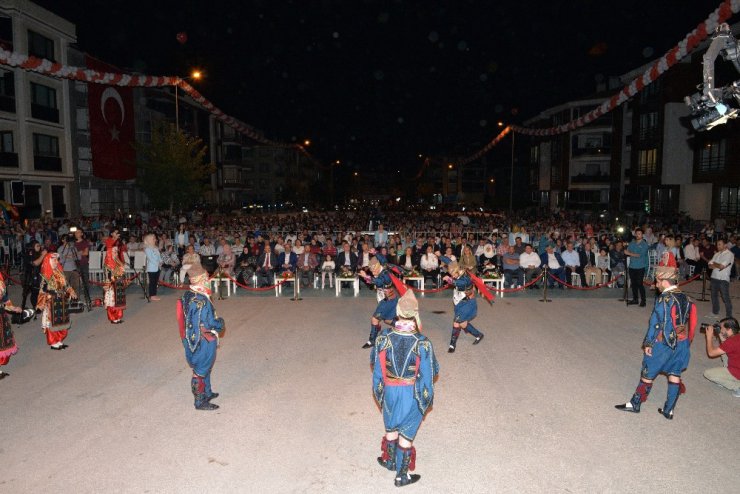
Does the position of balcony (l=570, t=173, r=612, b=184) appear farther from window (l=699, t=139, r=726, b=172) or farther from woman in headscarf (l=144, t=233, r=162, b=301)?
woman in headscarf (l=144, t=233, r=162, b=301)

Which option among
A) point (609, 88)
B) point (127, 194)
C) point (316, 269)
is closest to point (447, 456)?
point (316, 269)

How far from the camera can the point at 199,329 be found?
6.49 m

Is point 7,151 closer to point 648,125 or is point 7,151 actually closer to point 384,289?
point 384,289

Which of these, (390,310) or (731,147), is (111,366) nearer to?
(390,310)

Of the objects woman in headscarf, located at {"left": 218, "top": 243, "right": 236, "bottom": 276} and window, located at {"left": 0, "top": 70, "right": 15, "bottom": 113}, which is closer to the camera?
woman in headscarf, located at {"left": 218, "top": 243, "right": 236, "bottom": 276}

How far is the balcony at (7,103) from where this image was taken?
95.4ft

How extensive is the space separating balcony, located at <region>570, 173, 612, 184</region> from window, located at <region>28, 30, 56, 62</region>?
1726 inches

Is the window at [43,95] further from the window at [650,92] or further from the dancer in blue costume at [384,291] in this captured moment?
the window at [650,92]

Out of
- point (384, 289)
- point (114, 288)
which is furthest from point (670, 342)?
point (114, 288)

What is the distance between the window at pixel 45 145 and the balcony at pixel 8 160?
2.01 meters

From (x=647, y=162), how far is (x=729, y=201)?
9.73 meters

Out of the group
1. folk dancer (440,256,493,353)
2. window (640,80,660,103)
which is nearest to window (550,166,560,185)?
window (640,80,660,103)

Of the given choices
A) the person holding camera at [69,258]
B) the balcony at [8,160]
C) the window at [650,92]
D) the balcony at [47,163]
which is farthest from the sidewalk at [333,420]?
the window at [650,92]

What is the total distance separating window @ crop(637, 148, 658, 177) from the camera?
3778cm
